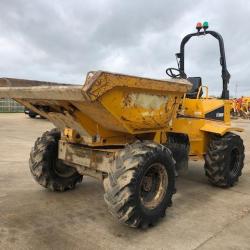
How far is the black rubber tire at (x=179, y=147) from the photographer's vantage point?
5.28m

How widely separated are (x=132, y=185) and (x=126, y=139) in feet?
3.48

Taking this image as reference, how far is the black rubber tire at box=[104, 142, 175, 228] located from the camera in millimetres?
3803

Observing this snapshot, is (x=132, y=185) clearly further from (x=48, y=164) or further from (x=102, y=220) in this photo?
(x=48, y=164)

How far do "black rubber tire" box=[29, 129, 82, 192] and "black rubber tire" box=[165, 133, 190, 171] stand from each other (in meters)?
1.61

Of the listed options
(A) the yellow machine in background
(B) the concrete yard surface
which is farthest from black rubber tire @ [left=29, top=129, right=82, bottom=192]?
(B) the concrete yard surface

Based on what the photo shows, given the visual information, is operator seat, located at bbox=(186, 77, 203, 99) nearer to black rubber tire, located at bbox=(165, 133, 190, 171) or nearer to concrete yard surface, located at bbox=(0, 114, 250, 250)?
black rubber tire, located at bbox=(165, 133, 190, 171)

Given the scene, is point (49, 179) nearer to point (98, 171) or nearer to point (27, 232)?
point (98, 171)

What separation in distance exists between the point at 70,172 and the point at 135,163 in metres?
1.89

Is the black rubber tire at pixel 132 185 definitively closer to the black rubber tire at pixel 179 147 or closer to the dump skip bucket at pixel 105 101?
the dump skip bucket at pixel 105 101

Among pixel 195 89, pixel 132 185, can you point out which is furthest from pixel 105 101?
pixel 195 89

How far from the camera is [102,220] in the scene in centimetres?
430

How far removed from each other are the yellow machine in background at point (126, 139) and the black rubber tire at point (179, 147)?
0.05ft

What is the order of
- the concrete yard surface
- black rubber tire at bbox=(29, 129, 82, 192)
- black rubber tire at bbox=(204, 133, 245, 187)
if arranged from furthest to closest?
black rubber tire at bbox=(204, 133, 245, 187) < black rubber tire at bbox=(29, 129, 82, 192) < the concrete yard surface

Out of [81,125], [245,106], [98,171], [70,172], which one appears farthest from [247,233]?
[245,106]
